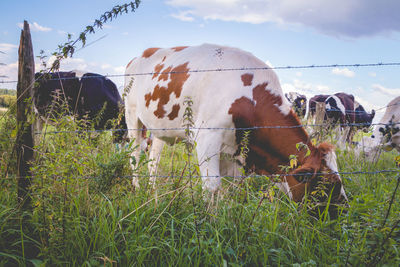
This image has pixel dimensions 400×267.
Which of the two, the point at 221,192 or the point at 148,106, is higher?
the point at 148,106

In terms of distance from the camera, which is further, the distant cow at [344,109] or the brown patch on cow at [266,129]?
the distant cow at [344,109]

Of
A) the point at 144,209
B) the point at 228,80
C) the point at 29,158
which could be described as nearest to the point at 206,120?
the point at 228,80

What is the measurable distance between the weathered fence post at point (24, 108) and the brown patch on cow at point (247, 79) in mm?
2220

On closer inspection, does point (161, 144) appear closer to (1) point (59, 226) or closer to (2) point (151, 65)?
(2) point (151, 65)

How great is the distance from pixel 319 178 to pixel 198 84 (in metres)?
1.94

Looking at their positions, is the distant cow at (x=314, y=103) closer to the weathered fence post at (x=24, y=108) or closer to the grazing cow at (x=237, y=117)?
the grazing cow at (x=237, y=117)

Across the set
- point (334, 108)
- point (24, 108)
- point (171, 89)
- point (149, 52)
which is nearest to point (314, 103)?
point (334, 108)

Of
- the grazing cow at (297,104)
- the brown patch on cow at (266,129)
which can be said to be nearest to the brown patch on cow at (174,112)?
the brown patch on cow at (266,129)

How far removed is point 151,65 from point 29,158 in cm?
336

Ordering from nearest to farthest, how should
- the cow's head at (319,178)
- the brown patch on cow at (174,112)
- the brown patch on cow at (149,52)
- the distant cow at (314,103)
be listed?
1. the cow's head at (319,178)
2. the brown patch on cow at (174,112)
3. the brown patch on cow at (149,52)
4. the distant cow at (314,103)

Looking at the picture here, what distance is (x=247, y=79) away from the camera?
3.49 meters

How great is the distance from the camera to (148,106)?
4.62 metres

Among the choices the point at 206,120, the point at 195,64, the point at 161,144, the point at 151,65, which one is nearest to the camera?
the point at 206,120

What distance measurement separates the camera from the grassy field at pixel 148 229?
179cm
